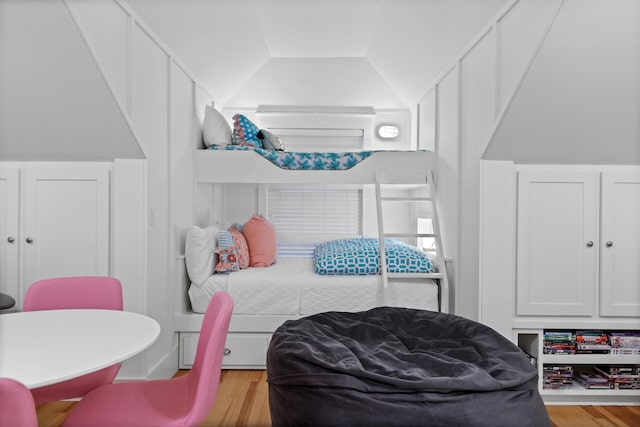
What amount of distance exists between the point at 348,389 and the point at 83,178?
188cm

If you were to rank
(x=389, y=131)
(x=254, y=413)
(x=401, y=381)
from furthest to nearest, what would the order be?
(x=389, y=131)
(x=254, y=413)
(x=401, y=381)

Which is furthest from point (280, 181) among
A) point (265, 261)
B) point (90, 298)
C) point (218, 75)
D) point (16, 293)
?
point (16, 293)

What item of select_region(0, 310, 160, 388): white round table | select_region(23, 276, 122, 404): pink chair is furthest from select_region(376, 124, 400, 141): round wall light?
select_region(0, 310, 160, 388): white round table

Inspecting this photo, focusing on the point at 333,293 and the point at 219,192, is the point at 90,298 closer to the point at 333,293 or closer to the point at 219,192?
the point at 333,293

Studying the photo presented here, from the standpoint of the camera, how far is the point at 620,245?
2277 mm

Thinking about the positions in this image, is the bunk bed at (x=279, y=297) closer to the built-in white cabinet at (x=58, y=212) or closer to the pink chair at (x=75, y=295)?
the built-in white cabinet at (x=58, y=212)

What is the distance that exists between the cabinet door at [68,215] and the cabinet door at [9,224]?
56 mm

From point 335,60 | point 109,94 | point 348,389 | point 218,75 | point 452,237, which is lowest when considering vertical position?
point 348,389

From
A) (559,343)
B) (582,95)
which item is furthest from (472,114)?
(559,343)

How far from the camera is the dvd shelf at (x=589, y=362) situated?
88.7 inches

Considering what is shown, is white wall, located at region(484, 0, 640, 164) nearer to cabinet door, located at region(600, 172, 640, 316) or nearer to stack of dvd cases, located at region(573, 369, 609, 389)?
cabinet door, located at region(600, 172, 640, 316)

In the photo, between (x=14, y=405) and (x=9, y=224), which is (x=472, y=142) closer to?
(x=14, y=405)

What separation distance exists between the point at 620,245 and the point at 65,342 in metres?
2.76

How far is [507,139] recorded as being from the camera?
2152 mm
